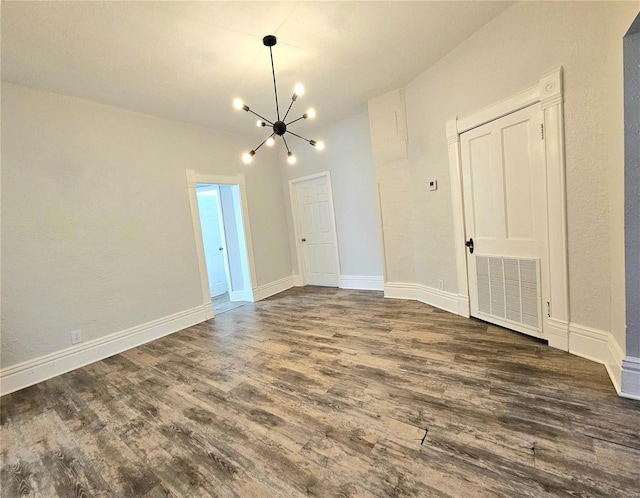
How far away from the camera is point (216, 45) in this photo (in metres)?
2.45

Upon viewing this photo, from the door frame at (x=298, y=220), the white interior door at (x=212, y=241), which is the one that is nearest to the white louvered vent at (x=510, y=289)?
the door frame at (x=298, y=220)

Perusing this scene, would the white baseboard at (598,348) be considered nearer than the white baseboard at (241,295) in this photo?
Yes

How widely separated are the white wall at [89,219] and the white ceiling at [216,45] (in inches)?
12.8

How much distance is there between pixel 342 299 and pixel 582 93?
3498mm

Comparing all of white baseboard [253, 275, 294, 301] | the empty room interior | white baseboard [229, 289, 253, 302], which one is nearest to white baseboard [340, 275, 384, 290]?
the empty room interior

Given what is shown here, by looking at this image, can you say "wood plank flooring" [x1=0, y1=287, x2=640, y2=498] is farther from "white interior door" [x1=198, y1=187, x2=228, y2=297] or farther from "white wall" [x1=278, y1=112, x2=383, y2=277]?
"white interior door" [x1=198, y1=187, x2=228, y2=297]

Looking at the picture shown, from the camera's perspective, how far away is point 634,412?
161cm

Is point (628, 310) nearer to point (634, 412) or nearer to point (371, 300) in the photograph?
point (634, 412)

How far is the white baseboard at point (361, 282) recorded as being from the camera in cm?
A: 480

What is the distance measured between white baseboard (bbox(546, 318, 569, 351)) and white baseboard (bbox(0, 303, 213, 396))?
4.10 metres

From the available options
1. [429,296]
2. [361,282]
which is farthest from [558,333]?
[361,282]

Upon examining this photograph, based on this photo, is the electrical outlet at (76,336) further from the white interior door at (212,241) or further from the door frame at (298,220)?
the door frame at (298,220)

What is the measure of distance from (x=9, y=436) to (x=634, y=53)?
4702 millimetres

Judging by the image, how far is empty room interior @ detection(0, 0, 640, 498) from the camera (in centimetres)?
157
